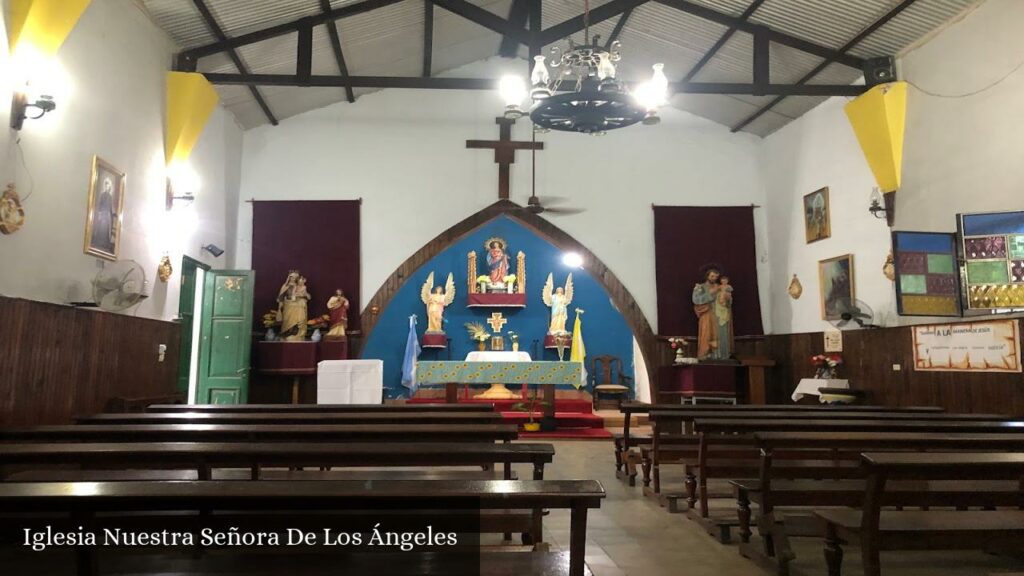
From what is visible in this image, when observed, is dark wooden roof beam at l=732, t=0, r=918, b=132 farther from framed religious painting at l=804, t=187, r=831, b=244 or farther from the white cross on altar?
the white cross on altar

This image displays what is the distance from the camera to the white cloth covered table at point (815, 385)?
729cm

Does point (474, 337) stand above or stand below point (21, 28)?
below

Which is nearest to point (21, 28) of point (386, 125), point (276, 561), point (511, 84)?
point (511, 84)

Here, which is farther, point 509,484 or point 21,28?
Result: point 21,28

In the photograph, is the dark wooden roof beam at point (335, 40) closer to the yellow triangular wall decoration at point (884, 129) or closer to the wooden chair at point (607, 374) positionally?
the yellow triangular wall decoration at point (884, 129)

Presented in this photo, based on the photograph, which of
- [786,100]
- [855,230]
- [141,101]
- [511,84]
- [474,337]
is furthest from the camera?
[474,337]

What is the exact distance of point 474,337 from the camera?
11.4 metres

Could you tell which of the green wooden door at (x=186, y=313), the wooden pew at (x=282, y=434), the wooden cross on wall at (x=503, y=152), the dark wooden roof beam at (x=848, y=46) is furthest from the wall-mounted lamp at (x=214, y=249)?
the dark wooden roof beam at (x=848, y=46)

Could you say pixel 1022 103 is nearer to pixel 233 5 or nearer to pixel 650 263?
pixel 650 263

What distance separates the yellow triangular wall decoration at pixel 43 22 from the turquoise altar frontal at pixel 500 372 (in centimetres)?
456

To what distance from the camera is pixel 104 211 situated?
566 centimetres

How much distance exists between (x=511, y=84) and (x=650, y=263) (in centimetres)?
543

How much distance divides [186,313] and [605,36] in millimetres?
6339

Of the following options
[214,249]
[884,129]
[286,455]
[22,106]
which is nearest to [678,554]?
[286,455]
